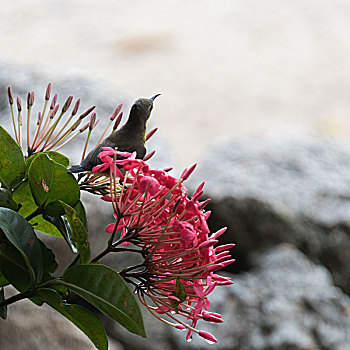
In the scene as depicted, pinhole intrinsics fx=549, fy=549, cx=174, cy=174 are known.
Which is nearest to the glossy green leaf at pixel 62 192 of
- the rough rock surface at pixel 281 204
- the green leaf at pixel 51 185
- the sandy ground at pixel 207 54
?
the green leaf at pixel 51 185

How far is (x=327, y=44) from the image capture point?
2504mm

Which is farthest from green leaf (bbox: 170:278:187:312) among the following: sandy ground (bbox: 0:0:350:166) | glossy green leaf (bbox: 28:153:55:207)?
sandy ground (bbox: 0:0:350:166)

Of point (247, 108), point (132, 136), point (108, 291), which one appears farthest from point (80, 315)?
point (247, 108)

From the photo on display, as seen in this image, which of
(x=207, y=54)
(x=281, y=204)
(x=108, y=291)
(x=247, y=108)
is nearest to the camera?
(x=108, y=291)

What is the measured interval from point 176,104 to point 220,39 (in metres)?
0.57

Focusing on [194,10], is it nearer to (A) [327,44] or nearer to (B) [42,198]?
(A) [327,44]

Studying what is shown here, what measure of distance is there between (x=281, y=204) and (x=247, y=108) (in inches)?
47.2

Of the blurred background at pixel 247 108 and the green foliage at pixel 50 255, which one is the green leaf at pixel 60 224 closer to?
the green foliage at pixel 50 255

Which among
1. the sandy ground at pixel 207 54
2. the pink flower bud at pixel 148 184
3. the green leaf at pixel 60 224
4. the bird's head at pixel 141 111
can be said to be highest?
the bird's head at pixel 141 111

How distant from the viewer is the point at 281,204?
3.15ft

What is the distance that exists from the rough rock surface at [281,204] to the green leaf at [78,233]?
64cm

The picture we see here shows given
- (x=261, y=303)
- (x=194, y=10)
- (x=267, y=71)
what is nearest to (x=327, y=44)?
(x=267, y=71)

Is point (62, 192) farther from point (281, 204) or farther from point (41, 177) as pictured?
point (281, 204)

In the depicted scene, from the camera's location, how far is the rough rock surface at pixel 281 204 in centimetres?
95
